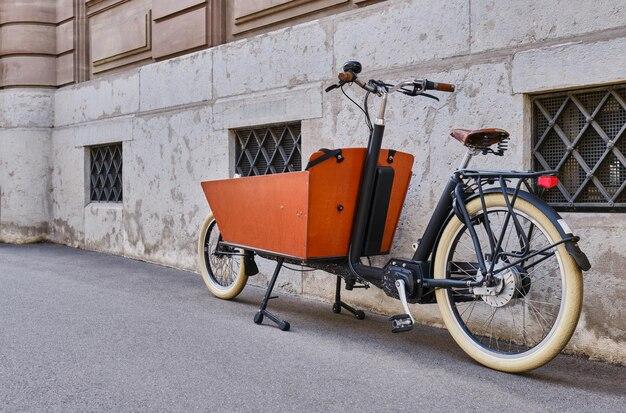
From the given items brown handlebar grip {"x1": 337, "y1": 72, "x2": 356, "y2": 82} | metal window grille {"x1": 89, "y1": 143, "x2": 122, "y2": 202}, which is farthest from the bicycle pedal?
metal window grille {"x1": 89, "y1": 143, "x2": 122, "y2": 202}

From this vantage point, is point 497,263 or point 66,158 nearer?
point 497,263

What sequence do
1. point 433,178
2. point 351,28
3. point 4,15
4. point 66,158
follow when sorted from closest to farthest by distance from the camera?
point 433,178
point 351,28
point 66,158
point 4,15

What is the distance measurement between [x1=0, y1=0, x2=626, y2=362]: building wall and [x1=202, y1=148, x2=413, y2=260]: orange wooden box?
46 centimetres

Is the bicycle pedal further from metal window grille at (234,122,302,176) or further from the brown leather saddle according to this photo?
metal window grille at (234,122,302,176)

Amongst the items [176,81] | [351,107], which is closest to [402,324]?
[351,107]

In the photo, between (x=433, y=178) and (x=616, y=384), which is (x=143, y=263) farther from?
(x=616, y=384)

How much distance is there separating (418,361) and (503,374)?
0.45m

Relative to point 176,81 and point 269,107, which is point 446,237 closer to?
point 269,107

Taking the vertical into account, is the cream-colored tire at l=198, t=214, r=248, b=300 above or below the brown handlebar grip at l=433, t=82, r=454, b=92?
below

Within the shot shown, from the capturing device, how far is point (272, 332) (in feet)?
13.4

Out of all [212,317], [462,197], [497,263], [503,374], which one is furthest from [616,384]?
[212,317]

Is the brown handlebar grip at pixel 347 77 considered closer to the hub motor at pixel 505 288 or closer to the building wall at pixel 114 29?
the hub motor at pixel 505 288

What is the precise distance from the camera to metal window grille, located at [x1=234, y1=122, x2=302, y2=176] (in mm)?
5629

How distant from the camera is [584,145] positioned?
377 cm
